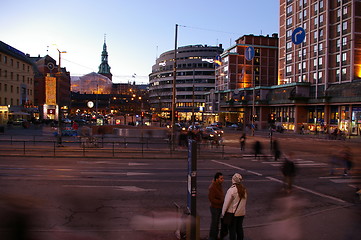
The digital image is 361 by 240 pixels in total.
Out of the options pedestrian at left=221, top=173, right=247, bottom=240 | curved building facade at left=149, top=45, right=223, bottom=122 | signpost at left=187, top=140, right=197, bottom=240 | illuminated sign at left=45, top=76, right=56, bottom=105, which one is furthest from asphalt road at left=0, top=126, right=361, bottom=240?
curved building facade at left=149, top=45, right=223, bottom=122

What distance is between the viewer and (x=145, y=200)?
1106 centimetres

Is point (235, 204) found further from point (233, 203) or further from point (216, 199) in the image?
point (216, 199)

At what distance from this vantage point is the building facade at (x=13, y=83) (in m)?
59.9

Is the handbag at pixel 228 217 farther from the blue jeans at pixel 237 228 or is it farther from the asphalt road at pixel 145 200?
the asphalt road at pixel 145 200

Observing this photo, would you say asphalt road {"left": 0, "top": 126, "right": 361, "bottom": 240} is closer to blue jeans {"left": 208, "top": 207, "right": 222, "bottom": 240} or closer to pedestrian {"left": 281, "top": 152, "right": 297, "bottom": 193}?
pedestrian {"left": 281, "top": 152, "right": 297, "bottom": 193}

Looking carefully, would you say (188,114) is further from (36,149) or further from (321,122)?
(36,149)

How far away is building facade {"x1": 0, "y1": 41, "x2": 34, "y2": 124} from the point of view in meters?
59.9

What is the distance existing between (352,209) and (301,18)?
6816 centimetres

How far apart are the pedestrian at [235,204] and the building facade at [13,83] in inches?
2498

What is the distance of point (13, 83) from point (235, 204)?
228ft

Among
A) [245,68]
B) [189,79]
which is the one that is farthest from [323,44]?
[189,79]

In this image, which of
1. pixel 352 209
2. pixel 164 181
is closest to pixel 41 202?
pixel 164 181

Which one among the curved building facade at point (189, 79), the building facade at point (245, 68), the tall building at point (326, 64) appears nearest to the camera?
the tall building at point (326, 64)

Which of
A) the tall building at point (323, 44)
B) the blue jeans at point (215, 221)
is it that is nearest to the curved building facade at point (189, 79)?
the tall building at point (323, 44)
